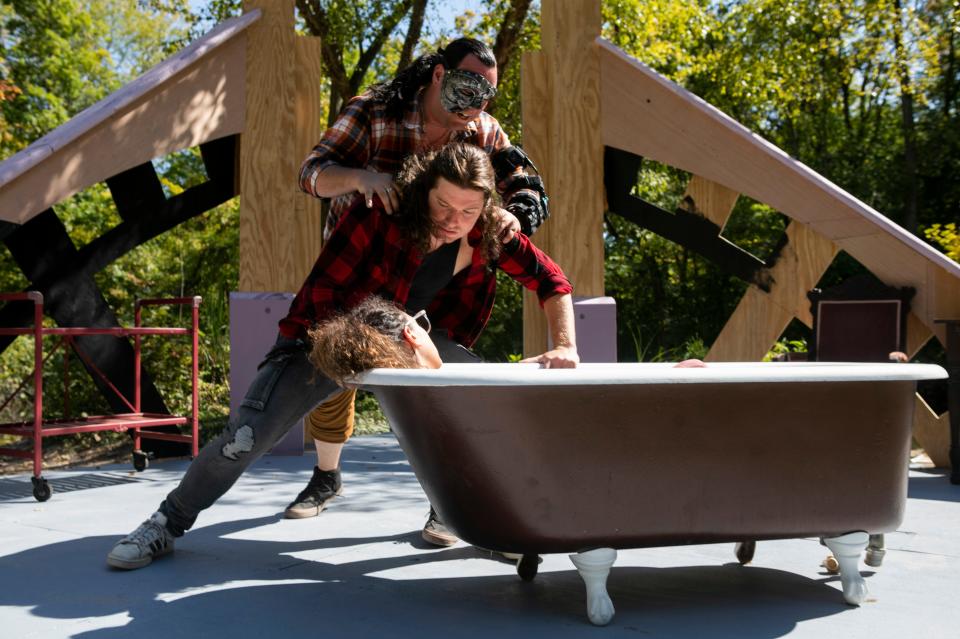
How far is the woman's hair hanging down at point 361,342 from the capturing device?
182 centimetres

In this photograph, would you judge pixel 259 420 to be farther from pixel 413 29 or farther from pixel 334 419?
pixel 413 29

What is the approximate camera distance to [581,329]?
4.35m

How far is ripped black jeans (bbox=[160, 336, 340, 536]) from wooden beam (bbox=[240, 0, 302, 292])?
2.13 meters

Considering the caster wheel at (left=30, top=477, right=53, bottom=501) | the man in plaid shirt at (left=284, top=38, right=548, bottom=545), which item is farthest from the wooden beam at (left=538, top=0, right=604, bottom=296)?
the caster wheel at (left=30, top=477, right=53, bottom=501)

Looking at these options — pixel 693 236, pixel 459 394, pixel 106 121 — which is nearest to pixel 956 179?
pixel 693 236

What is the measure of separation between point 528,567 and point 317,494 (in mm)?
1037

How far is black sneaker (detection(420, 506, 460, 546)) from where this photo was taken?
8.30 ft

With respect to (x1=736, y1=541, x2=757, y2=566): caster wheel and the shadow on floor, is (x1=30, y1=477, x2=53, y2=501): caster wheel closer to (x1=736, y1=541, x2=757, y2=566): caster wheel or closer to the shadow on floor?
the shadow on floor

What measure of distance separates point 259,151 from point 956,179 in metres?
9.73

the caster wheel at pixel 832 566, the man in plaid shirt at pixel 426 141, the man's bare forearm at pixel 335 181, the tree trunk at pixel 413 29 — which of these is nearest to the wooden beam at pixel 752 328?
the man in plaid shirt at pixel 426 141

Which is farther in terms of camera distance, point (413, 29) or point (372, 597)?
point (413, 29)

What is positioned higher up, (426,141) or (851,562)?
(426,141)

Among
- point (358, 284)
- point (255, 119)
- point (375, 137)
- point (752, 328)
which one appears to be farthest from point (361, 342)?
point (752, 328)

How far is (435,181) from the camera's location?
82.2 inches
